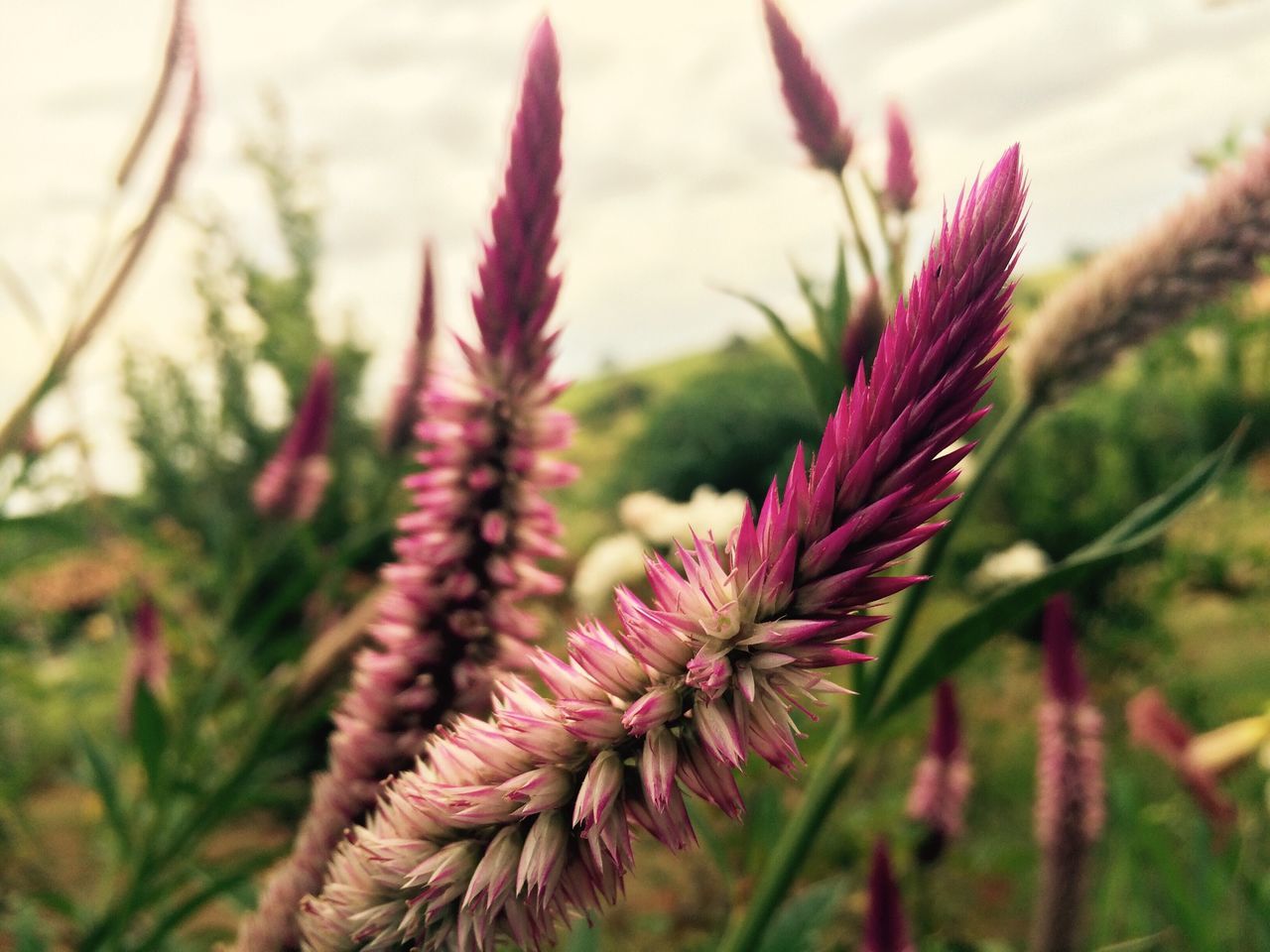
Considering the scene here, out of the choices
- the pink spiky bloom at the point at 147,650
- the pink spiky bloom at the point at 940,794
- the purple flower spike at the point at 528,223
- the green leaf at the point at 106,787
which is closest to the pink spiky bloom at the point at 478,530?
the purple flower spike at the point at 528,223

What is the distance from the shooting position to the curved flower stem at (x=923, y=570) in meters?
0.85

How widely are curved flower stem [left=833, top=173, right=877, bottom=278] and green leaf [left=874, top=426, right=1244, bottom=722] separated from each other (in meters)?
0.35

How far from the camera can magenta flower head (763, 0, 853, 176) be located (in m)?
0.98

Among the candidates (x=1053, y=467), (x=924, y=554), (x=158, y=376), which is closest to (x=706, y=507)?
(x=924, y=554)

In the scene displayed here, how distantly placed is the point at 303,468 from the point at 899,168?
4.64 feet

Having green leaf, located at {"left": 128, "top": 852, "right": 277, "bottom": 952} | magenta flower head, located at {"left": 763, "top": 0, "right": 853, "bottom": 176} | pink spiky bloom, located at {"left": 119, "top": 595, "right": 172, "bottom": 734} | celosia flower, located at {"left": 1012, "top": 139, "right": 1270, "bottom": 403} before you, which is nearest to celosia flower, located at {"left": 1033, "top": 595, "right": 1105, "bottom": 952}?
celosia flower, located at {"left": 1012, "top": 139, "right": 1270, "bottom": 403}

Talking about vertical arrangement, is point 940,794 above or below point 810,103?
below

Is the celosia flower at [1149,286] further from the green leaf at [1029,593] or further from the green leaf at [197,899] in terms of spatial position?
the green leaf at [197,899]

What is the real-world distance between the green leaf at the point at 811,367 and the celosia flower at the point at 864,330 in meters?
0.02

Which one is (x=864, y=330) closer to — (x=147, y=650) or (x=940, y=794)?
(x=940, y=794)

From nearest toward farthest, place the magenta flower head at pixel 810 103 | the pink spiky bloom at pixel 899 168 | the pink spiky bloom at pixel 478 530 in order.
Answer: the pink spiky bloom at pixel 478 530, the magenta flower head at pixel 810 103, the pink spiky bloom at pixel 899 168

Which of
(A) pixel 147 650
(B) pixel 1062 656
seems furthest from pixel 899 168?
(A) pixel 147 650

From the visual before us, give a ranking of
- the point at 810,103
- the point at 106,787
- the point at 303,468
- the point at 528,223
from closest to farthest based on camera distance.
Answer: the point at 528,223 → the point at 810,103 → the point at 106,787 → the point at 303,468

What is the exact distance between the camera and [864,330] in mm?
883
